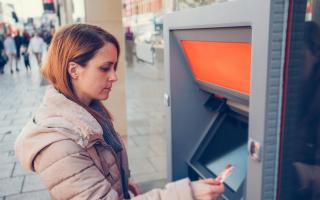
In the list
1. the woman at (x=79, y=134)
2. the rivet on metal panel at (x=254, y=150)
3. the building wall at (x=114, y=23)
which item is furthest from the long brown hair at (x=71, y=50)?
the building wall at (x=114, y=23)

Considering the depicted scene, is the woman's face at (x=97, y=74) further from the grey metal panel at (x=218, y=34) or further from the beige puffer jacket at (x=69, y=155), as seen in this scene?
the grey metal panel at (x=218, y=34)

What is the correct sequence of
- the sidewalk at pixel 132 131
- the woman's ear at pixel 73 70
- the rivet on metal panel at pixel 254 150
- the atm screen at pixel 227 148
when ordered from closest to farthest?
the rivet on metal panel at pixel 254 150 < the woman's ear at pixel 73 70 < the atm screen at pixel 227 148 < the sidewalk at pixel 132 131

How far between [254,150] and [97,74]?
2.20 ft

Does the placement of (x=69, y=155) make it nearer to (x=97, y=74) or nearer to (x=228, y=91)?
(x=97, y=74)

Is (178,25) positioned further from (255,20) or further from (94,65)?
(255,20)

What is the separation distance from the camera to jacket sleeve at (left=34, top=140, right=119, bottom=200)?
45.9 inches

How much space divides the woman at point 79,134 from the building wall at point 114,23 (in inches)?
139

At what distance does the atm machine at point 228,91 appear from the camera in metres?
1.04

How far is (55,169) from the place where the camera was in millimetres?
1169

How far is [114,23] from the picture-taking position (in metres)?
4.96

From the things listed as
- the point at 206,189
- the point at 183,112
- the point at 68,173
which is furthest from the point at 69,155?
the point at 183,112

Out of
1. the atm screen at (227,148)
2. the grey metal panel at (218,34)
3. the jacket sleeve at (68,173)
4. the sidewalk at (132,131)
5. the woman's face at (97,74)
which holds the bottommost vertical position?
the sidewalk at (132,131)

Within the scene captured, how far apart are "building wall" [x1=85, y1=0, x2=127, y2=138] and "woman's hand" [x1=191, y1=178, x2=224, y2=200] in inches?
158

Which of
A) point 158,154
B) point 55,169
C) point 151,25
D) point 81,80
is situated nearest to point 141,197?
point 55,169
